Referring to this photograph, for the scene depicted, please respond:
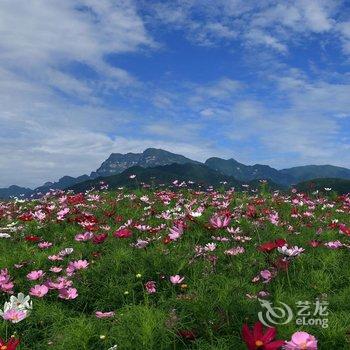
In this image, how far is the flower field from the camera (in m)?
4.34

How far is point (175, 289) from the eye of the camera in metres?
5.92

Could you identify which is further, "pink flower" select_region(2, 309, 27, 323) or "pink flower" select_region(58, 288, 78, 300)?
"pink flower" select_region(58, 288, 78, 300)

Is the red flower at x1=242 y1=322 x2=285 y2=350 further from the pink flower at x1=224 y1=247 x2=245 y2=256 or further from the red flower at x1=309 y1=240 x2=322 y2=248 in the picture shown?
the red flower at x1=309 y1=240 x2=322 y2=248

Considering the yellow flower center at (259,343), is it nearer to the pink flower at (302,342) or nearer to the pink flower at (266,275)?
the pink flower at (302,342)

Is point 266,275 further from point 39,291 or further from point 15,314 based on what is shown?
point 15,314

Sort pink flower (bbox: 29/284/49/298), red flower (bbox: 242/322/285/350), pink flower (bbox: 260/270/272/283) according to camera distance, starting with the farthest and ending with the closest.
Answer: pink flower (bbox: 260/270/272/283) → pink flower (bbox: 29/284/49/298) → red flower (bbox: 242/322/285/350)

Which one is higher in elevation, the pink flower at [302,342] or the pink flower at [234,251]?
the pink flower at [234,251]

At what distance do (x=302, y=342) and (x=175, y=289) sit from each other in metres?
3.04

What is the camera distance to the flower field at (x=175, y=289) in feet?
14.2

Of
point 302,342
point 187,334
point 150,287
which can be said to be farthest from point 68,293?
point 302,342

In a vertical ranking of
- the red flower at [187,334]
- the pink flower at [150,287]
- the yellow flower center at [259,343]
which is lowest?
the red flower at [187,334]

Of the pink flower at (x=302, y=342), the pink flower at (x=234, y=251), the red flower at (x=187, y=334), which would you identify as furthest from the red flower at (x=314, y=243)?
the pink flower at (x=302, y=342)

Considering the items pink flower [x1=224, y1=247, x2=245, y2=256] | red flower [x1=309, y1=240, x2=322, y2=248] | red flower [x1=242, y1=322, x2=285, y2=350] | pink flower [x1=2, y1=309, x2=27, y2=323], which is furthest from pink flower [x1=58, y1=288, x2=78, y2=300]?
red flower [x1=309, y1=240, x2=322, y2=248]

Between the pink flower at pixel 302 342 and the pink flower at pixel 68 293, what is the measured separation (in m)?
2.88
